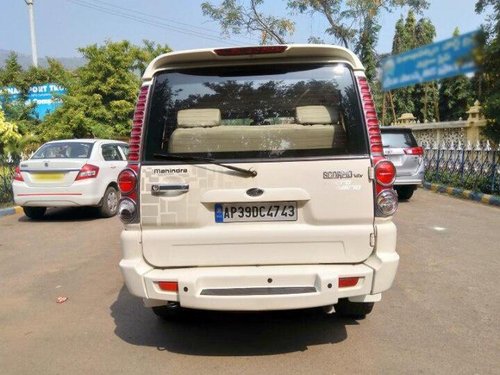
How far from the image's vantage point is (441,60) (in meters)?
5.77

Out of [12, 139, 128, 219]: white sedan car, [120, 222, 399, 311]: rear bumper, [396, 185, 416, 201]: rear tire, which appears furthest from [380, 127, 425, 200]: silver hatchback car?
[120, 222, 399, 311]: rear bumper

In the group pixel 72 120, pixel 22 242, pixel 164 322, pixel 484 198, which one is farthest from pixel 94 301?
pixel 72 120

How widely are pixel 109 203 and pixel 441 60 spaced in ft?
21.5

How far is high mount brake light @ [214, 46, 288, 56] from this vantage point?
3.34 meters

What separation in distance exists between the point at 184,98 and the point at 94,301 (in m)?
2.35

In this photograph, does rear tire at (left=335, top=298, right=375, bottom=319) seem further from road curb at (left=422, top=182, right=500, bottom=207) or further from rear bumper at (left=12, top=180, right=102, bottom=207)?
road curb at (left=422, top=182, right=500, bottom=207)

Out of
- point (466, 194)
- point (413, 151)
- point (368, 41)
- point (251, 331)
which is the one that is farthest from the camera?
point (368, 41)

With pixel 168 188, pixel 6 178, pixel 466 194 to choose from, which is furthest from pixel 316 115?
pixel 6 178

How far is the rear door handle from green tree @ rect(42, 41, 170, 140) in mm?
19652

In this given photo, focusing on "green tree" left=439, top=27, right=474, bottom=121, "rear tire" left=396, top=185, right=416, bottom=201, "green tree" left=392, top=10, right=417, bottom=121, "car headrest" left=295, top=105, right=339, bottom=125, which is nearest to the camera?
"car headrest" left=295, top=105, right=339, bottom=125

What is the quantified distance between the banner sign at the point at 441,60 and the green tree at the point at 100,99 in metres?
17.8

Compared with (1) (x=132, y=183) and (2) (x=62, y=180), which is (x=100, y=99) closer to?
Answer: (2) (x=62, y=180)

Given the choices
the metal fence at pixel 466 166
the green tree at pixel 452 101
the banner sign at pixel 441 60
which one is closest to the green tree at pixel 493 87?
the metal fence at pixel 466 166

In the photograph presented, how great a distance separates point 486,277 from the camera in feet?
17.3
